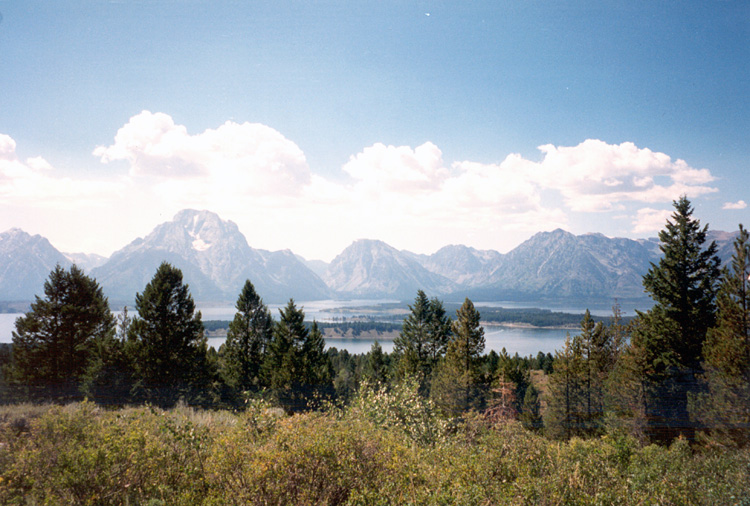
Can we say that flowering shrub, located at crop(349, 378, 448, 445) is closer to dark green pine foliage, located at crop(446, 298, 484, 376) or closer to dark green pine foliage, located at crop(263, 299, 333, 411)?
dark green pine foliage, located at crop(263, 299, 333, 411)

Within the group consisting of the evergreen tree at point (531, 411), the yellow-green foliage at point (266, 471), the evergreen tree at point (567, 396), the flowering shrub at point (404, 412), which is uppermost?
the yellow-green foliage at point (266, 471)

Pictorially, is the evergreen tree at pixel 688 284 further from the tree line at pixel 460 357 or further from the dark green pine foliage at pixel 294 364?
the dark green pine foliage at pixel 294 364

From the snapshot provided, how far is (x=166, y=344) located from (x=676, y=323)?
32.7m

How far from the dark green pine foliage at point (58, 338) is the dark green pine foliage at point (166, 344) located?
3.74 m

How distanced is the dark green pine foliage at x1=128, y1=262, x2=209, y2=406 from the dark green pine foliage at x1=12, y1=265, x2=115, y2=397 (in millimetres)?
3742

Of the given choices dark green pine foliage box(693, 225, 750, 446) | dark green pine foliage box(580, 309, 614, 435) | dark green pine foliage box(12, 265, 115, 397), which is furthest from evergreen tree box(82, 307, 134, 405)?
dark green pine foliage box(580, 309, 614, 435)

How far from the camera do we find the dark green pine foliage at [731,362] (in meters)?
19.3

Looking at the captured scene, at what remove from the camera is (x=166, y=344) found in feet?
78.9

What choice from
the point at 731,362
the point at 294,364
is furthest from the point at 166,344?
the point at 731,362

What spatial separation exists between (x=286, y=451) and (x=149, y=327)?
73.3ft

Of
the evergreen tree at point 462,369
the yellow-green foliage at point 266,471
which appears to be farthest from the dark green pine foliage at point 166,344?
the yellow-green foliage at point 266,471

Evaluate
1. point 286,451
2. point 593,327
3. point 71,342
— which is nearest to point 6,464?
point 286,451

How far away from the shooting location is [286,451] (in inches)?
225

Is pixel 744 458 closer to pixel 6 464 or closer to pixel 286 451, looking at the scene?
pixel 286 451
